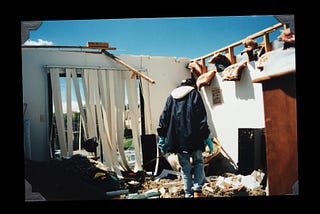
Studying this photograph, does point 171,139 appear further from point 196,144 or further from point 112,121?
point 112,121

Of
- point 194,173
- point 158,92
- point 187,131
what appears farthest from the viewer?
point 158,92

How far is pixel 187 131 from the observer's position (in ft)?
10.8

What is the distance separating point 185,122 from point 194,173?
0.70 meters

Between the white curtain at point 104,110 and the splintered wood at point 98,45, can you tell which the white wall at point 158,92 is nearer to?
the white curtain at point 104,110

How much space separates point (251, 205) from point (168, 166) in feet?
4.48

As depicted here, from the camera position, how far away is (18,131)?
3299 mm

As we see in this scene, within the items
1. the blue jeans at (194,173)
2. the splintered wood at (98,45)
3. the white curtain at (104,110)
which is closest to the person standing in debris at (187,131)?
the blue jeans at (194,173)

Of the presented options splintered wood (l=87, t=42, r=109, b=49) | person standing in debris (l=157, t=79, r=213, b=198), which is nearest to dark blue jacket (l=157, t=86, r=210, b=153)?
person standing in debris (l=157, t=79, r=213, b=198)

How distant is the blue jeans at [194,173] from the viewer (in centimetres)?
335

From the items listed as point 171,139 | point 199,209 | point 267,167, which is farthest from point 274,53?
point 199,209

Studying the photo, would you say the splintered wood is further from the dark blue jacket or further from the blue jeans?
the blue jeans

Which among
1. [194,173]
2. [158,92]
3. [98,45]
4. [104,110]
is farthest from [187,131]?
[98,45]

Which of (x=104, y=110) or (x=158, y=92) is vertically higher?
(x=158, y=92)

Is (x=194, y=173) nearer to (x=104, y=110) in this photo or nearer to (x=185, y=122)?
(x=185, y=122)
